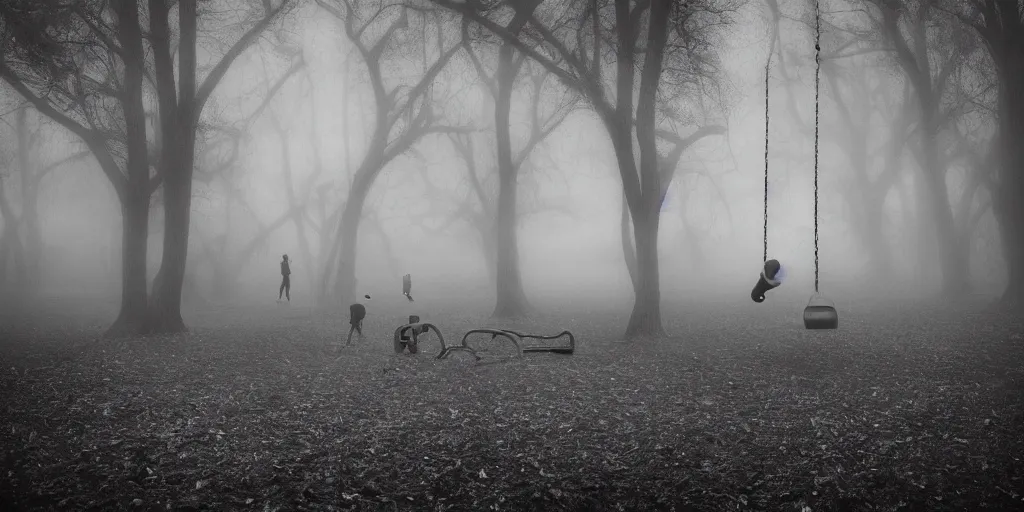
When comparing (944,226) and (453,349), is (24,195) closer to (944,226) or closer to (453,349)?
(453,349)

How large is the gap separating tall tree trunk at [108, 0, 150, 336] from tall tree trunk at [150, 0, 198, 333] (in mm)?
523

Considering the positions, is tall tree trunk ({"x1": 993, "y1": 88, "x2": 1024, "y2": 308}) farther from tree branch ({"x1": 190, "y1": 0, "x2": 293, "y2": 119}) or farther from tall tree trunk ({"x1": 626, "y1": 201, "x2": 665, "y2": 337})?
tree branch ({"x1": 190, "y1": 0, "x2": 293, "y2": 119})

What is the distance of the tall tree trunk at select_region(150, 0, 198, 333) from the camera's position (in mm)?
13188

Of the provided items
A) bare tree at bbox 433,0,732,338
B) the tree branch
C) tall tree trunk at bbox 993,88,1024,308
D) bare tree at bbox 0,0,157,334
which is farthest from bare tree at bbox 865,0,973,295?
bare tree at bbox 0,0,157,334

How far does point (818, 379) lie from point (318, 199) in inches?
1012

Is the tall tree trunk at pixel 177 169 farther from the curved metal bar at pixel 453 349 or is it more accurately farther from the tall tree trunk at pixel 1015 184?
the tall tree trunk at pixel 1015 184

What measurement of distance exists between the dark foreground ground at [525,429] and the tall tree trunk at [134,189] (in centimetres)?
250

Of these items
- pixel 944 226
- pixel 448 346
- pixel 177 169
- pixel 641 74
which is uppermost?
pixel 641 74

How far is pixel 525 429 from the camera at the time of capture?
6.23m

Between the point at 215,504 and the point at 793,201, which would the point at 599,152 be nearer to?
the point at 793,201

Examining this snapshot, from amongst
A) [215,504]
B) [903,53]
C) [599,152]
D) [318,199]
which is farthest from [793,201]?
[215,504]

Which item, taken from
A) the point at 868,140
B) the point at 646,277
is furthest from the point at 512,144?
the point at 868,140

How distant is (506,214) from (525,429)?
1166 cm

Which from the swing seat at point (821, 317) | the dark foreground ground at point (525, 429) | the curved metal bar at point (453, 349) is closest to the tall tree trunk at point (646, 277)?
the dark foreground ground at point (525, 429)
